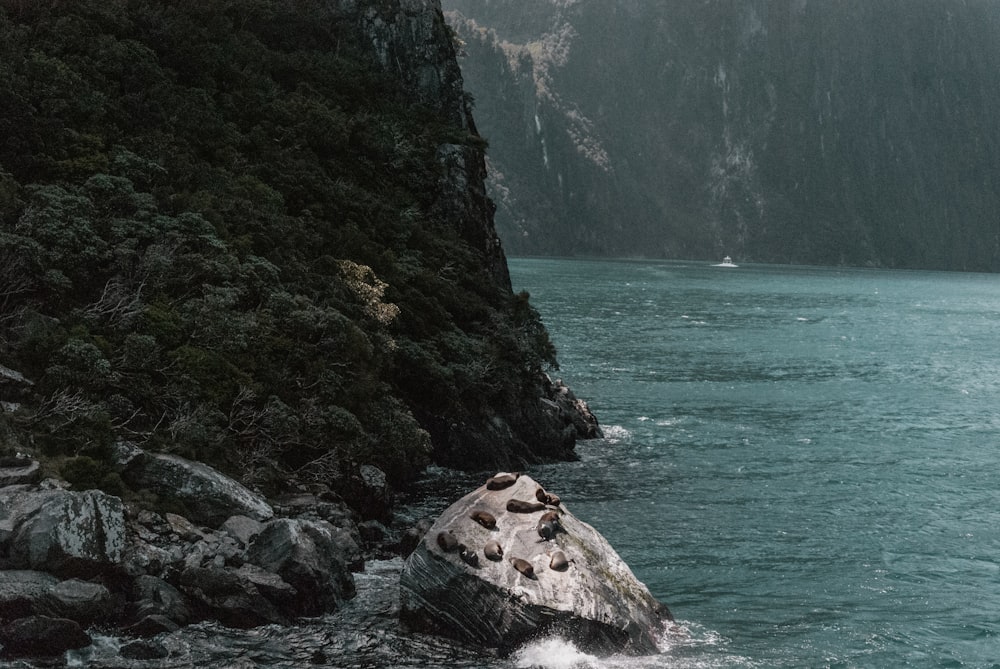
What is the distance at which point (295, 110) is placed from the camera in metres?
42.3

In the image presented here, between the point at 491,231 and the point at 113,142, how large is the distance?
62.8 feet

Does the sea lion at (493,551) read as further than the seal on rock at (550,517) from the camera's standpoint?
No

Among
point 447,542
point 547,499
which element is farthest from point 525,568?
point 547,499

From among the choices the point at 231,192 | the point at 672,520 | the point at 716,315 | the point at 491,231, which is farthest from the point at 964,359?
the point at 231,192

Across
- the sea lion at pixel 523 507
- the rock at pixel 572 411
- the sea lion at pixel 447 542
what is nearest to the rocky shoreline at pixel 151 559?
the sea lion at pixel 447 542

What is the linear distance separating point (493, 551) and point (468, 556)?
1.81 ft

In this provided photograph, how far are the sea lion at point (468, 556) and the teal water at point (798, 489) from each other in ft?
12.6

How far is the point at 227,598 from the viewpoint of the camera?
1925 cm

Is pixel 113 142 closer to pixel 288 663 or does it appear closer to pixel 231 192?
pixel 231 192

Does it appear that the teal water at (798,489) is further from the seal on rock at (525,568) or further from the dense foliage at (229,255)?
the dense foliage at (229,255)

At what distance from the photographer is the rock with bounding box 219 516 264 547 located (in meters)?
21.2

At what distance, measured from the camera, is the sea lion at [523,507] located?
2228cm

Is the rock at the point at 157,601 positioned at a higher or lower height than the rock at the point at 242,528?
lower

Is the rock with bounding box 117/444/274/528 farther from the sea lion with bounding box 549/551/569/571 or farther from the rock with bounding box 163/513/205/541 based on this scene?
the sea lion with bounding box 549/551/569/571
